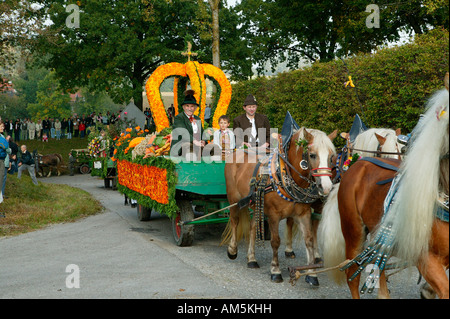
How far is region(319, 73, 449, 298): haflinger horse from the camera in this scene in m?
3.29

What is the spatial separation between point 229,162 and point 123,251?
7.30 feet

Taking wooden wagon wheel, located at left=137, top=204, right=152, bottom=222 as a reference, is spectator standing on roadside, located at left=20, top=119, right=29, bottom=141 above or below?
above

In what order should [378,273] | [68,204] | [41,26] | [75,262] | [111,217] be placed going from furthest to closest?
[41,26], [68,204], [111,217], [75,262], [378,273]

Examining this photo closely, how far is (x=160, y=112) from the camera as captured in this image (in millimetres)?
9555

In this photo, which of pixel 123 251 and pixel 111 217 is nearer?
pixel 123 251

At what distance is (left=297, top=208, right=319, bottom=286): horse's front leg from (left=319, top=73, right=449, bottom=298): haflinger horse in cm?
112

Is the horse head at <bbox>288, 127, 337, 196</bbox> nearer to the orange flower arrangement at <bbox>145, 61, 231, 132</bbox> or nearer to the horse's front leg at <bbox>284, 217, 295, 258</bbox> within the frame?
the horse's front leg at <bbox>284, 217, 295, 258</bbox>

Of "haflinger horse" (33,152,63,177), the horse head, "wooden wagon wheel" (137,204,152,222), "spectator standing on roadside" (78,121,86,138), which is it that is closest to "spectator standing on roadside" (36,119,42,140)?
"spectator standing on roadside" (78,121,86,138)

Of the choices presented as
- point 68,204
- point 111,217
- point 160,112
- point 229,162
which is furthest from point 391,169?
point 68,204

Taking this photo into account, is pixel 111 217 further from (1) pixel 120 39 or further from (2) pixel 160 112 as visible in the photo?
(1) pixel 120 39

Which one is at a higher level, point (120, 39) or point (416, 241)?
point (120, 39)

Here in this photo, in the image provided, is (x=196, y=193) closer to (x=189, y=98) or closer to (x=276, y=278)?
(x=189, y=98)

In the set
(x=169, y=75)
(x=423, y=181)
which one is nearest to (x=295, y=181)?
(x=423, y=181)

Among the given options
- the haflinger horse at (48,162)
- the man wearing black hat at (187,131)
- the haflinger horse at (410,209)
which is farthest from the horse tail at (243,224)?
the haflinger horse at (48,162)
